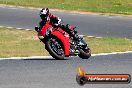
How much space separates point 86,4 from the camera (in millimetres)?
37500

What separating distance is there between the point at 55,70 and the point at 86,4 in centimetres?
2209

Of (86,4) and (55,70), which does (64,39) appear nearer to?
(55,70)

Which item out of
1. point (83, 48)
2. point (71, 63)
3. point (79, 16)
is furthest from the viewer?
point (79, 16)

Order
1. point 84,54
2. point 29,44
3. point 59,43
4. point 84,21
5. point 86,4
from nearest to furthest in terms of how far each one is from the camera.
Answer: point 59,43 < point 84,54 < point 29,44 < point 84,21 < point 86,4

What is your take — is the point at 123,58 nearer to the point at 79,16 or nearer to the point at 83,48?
the point at 83,48

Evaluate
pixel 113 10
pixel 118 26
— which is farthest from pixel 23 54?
pixel 113 10

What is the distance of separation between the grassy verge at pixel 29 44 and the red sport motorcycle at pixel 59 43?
160 centimetres

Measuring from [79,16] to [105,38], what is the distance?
25.7ft

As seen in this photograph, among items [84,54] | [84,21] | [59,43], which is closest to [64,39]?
[59,43]

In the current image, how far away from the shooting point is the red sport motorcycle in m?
17.6

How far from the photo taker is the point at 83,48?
1842 centimetres

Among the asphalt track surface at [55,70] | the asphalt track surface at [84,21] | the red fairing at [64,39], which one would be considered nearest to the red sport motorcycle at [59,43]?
Answer: the red fairing at [64,39]

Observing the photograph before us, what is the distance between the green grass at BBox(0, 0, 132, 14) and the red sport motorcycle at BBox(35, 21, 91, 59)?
17118mm

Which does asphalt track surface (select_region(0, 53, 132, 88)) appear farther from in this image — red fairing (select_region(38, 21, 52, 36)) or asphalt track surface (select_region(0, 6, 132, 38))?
asphalt track surface (select_region(0, 6, 132, 38))
